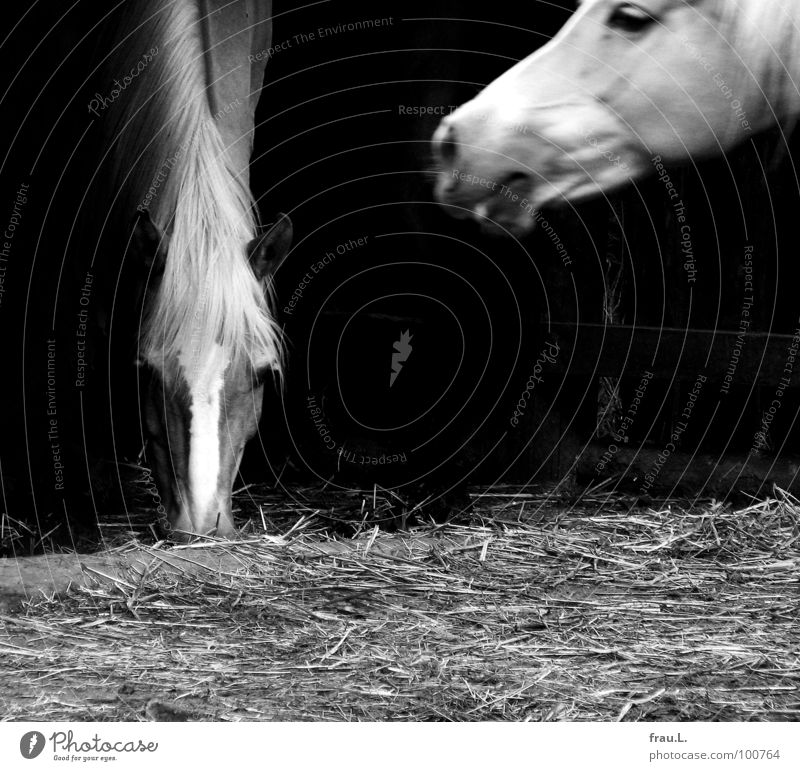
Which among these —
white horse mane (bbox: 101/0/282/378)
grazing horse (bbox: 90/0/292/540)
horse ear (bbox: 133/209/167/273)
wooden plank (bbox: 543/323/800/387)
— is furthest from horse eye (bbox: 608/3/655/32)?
horse ear (bbox: 133/209/167/273)

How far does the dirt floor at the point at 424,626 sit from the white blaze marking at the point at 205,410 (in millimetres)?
208

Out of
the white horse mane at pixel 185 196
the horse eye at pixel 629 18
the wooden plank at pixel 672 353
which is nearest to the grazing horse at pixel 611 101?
the horse eye at pixel 629 18

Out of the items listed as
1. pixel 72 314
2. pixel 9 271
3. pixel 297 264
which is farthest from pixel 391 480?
pixel 9 271

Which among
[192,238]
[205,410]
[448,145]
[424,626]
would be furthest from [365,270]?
[424,626]

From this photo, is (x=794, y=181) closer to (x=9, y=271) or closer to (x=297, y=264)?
(x=297, y=264)

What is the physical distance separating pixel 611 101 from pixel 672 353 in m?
0.70

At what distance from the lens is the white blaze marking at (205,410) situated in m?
2.26

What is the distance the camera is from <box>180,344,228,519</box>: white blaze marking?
2258mm

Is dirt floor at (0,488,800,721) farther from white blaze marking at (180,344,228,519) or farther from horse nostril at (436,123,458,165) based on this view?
horse nostril at (436,123,458,165)

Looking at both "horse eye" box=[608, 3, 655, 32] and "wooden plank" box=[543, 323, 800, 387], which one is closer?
"horse eye" box=[608, 3, 655, 32]

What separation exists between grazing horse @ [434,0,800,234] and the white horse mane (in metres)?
0.65

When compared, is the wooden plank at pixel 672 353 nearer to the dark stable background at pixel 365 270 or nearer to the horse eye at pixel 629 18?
the dark stable background at pixel 365 270

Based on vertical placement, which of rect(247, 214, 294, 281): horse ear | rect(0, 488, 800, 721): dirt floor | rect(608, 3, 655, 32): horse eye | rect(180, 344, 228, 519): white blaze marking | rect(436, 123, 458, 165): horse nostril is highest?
rect(608, 3, 655, 32): horse eye

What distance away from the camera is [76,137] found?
98.5 inches
